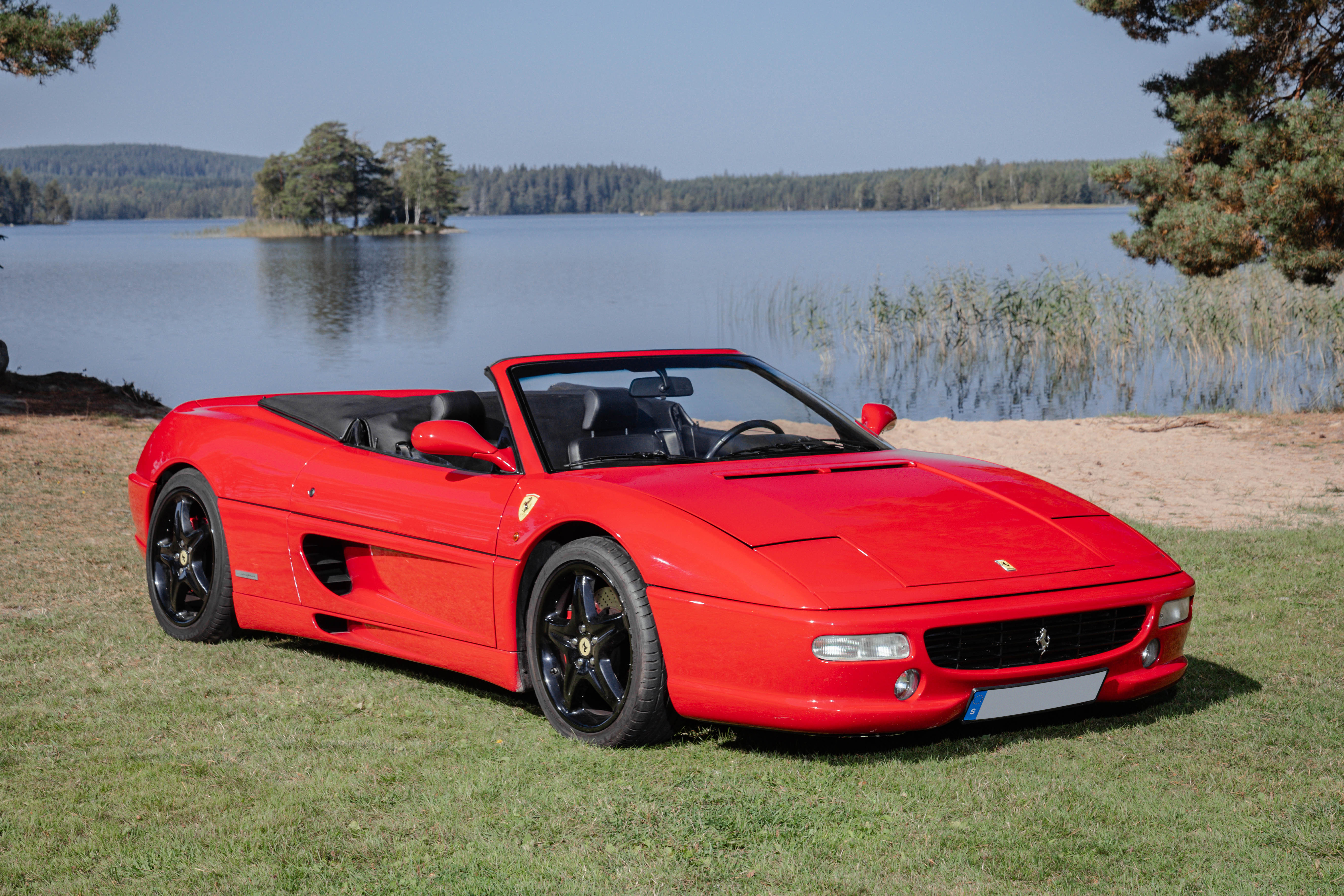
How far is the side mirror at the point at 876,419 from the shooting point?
Result: 5.28m

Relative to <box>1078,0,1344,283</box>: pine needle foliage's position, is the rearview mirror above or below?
below

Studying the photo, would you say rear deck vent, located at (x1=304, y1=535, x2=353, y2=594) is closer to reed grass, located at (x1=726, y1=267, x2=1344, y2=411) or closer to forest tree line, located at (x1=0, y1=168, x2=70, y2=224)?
reed grass, located at (x1=726, y1=267, x2=1344, y2=411)

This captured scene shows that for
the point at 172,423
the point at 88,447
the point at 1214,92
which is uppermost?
the point at 1214,92

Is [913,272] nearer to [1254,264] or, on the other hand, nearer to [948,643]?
[1254,264]

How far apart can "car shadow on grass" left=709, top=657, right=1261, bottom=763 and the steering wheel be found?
1.03m

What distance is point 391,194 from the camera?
120 metres

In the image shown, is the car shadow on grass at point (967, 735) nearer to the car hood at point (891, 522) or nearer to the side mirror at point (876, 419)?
the car hood at point (891, 522)

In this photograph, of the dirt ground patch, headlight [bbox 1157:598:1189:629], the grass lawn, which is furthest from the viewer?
the dirt ground patch

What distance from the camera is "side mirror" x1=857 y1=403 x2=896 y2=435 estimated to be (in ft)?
17.3

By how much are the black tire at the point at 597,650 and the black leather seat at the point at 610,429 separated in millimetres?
544

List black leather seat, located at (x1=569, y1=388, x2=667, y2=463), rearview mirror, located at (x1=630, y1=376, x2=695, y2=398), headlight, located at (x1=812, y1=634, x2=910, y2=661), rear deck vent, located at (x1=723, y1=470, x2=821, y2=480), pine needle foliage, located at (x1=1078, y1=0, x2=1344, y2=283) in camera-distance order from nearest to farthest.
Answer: headlight, located at (x1=812, y1=634, x2=910, y2=661), rear deck vent, located at (x1=723, y1=470, x2=821, y2=480), black leather seat, located at (x1=569, y1=388, x2=667, y2=463), rearview mirror, located at (x1=630, y1=376, x2=695, y2=398), pine needle foliage, located at (x1=1078, y1=0, x2=1344, y2=283)

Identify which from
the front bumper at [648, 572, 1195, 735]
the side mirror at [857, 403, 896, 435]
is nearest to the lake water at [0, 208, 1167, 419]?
the side mirror at [857, 403, 896, 435]

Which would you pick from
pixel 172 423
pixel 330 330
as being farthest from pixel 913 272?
pixel 172 423

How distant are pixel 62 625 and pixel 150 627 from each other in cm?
41
